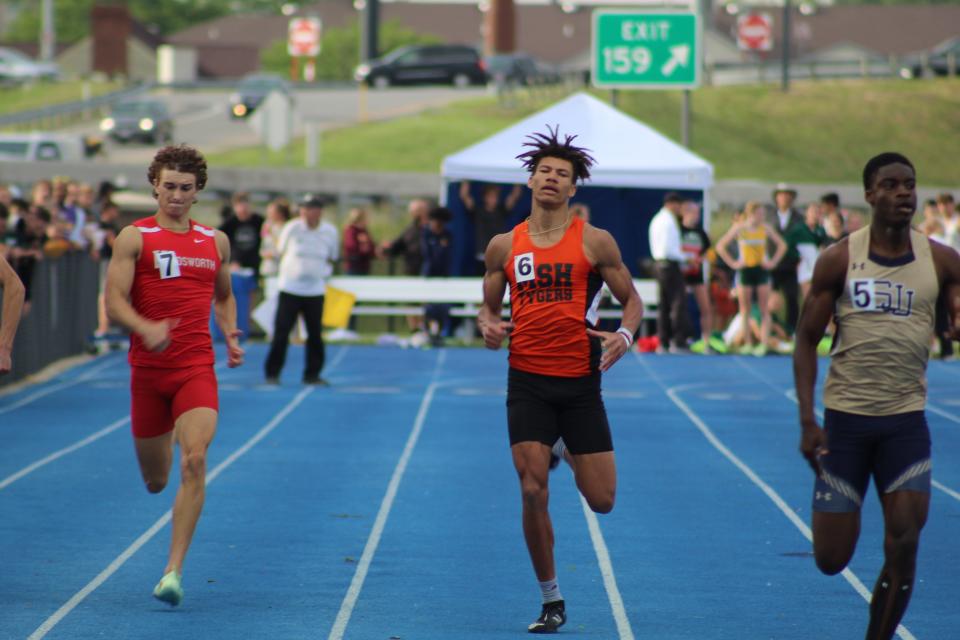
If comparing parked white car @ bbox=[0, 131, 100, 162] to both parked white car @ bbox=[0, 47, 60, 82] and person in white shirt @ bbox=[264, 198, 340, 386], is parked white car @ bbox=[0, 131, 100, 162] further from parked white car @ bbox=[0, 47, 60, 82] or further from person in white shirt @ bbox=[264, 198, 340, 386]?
parked white car @ bbox=[0, 47, 60, 82]

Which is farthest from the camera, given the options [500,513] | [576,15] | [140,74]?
[576,15]

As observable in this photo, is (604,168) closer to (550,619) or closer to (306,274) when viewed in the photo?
(306,274)

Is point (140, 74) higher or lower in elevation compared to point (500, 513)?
higher

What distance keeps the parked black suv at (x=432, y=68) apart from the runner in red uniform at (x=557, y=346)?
5451 centimetres

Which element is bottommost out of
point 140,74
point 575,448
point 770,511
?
point 770,511

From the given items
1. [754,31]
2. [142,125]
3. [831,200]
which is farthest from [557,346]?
[754,31]

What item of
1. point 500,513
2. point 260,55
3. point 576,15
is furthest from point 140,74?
point 500,513

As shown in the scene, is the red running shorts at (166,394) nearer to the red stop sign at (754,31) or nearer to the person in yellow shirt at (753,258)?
the person in yellow shirt at (753,258)

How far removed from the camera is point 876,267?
6508 mm

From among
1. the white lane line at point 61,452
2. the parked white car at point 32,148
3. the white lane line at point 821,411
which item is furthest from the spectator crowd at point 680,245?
the parked white car at point 32,148

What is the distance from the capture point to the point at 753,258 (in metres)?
21.9

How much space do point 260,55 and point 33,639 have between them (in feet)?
316

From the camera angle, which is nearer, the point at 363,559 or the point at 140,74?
the point at 363,559

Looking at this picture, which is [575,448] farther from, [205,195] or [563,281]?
[205,195]
